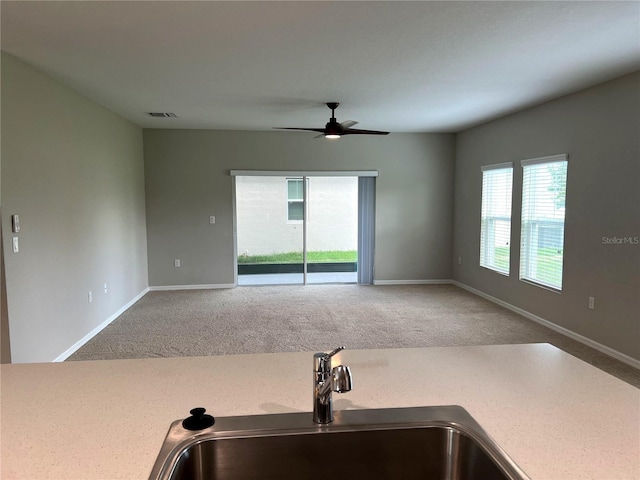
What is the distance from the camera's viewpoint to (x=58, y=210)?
3.89 m

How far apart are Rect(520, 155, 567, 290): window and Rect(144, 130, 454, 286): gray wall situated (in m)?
2.09

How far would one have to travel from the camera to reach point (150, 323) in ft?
16.5

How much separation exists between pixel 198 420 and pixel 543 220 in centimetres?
485

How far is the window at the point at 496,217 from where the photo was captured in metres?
5.64

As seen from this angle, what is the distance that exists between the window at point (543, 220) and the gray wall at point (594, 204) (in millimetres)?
107

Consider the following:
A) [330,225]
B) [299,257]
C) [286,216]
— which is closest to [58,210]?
[286,216]

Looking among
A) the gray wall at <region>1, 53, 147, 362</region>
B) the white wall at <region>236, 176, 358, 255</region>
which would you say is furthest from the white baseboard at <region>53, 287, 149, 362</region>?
the white wall at <region>236, 176, 358, 255</region>

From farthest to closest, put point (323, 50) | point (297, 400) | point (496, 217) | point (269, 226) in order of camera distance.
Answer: point (269, 226) → point (496, 217) → point (323, 50) → point (297, 400)

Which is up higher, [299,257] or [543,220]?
[543,220]

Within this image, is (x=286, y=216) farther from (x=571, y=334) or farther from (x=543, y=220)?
(x=571, y=334)

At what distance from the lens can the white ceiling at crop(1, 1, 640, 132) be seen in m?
2.48

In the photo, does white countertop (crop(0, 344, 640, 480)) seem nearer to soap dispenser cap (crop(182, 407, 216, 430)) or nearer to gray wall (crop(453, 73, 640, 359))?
soap dispenser cap (crop(182, 407, 216, 430))

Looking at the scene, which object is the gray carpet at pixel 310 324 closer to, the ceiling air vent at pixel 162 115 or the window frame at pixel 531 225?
the window frame at pixel 531 225
